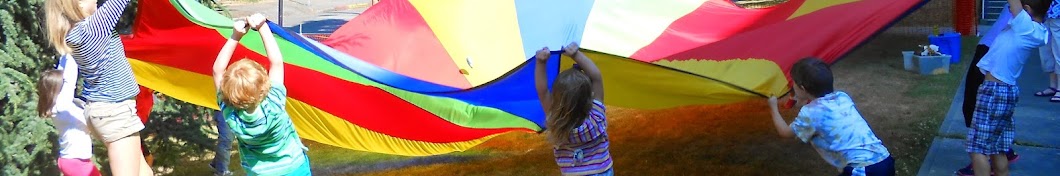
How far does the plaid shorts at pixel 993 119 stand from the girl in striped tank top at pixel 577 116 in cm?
171

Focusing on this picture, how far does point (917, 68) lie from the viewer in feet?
24.2

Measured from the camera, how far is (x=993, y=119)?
395 centimetres

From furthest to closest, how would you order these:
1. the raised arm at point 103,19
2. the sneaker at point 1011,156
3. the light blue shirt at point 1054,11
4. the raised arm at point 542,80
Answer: the light blue shirt at point 1054,11, the sneaker at point 1011,156, the raised arm at point 103,19, the raised arm at point 542,80

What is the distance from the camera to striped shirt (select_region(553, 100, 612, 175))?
321 centimetres

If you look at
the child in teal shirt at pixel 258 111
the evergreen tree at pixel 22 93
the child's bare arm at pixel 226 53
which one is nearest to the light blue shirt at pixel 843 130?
the child in teal shirt at pixel 258 111

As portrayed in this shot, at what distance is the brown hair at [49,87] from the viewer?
12.3 ft

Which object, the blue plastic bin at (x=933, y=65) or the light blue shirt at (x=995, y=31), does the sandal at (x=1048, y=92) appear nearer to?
the blue plastic bin at (x=933, y=65)

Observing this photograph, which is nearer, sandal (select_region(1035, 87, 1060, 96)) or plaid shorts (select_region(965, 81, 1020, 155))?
plaid shorts (select_region(965, 81, 1020, 155))

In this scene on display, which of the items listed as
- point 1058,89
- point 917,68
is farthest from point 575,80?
point 917,68

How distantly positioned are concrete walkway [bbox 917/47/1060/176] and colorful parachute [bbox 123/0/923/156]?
1.06 metres

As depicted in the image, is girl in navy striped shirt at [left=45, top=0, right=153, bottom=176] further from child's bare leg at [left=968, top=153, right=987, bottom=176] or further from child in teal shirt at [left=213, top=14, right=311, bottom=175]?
child's bare leg at [left=968, top=153, right=987, bottom=176]

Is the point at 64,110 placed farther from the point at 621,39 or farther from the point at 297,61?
the point at 621,39

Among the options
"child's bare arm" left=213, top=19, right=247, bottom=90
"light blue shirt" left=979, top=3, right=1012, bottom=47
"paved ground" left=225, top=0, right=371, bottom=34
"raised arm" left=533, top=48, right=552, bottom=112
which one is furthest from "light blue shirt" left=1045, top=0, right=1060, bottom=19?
"paved ground" left=225, top=0, right=371, bottom=34

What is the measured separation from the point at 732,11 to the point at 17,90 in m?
3.44
